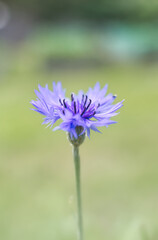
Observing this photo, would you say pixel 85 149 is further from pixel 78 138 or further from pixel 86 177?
pixel 78 138

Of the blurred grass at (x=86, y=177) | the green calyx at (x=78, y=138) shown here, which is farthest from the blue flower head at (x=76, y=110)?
the blurred grass at (x=86, y=177)

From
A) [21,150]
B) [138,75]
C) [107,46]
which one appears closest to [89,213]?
[21,150]

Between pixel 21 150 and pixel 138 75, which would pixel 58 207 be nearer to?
pixel 21 150

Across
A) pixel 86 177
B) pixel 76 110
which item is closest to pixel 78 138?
pixel 76 110

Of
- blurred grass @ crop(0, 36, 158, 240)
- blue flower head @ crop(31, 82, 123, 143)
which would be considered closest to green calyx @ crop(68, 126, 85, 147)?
blue flower head @ crop(31, 82, 123, 143)

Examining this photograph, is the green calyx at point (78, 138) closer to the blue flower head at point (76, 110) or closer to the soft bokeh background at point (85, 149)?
the blue flower head at point (76, 110)

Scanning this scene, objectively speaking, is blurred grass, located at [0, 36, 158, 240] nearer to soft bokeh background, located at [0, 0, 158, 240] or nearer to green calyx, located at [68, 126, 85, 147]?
soft bokeh background, located at [0, 0, 158, 240]
